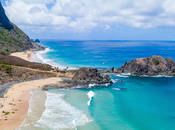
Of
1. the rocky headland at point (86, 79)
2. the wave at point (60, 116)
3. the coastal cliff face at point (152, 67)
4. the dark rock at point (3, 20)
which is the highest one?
the dark rock at point (3, 20)

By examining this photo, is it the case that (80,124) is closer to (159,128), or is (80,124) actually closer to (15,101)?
(159,128)

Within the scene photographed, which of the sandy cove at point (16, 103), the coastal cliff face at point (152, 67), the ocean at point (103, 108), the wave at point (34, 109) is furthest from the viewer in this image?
the coastal cliff face at point (152, 67)

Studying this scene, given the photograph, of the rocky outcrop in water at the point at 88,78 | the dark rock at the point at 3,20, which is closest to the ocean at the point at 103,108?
the rocky outcrop in water at the point at 88,78

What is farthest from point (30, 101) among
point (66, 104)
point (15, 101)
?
point (66, 104)

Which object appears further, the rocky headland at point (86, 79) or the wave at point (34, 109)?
the rocky headland at point (86, 79)

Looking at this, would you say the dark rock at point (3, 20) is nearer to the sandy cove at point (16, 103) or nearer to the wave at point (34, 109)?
the sandy cove at point (16, 103)

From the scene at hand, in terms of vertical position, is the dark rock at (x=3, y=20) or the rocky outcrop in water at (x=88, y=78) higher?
the dark rock at (x=3, y=20)

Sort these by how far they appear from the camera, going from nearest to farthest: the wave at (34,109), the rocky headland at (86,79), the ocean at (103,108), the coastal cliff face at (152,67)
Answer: the wave at (34,109) → the ocean at (103,108) → the rocky headland at (86,79) → the coastal cliff face at (152,67)
